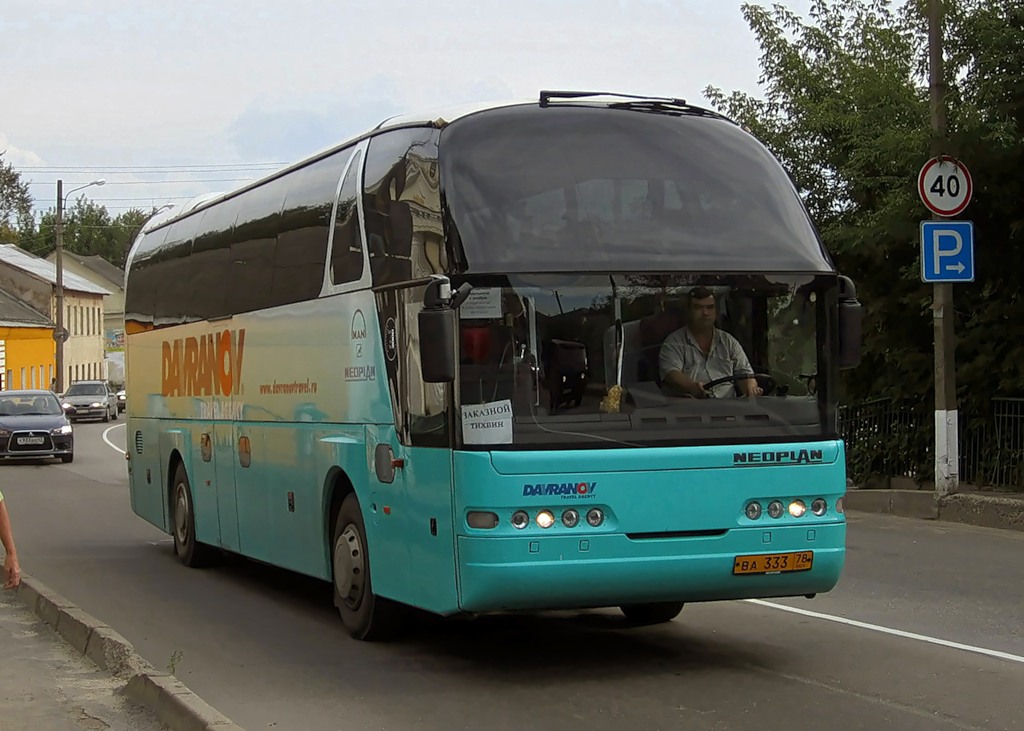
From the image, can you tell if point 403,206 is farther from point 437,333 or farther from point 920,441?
point 920,441

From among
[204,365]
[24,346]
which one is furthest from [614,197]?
[24,346]

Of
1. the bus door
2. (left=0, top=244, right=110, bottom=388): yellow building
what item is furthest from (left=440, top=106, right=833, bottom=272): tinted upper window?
(left=0, top=244, right=110, bottom=388): yellow building

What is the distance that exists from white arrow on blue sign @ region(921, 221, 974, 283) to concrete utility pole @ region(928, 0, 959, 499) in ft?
1.40

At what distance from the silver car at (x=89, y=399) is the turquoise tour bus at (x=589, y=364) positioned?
195ft

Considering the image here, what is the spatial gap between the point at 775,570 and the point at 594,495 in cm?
111

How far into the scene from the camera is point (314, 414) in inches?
435

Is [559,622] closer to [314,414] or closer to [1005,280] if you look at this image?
[314,414]

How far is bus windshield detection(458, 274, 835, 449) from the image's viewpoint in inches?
334

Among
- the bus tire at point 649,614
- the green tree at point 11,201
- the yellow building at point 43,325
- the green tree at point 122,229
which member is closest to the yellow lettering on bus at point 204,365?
the bus tire at point 649,614

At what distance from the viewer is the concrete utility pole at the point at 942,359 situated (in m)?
18.4

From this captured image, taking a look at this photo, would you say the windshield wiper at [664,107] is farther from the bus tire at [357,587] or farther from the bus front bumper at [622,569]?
the bus tire at [357,587]

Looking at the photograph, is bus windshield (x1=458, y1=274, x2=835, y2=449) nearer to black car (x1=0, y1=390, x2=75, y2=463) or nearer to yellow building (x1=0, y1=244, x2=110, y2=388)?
black car (x1=0, y1=390, x2=75, y2=463)

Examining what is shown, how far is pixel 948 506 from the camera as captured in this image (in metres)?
18.3

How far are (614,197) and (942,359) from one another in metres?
10.6
